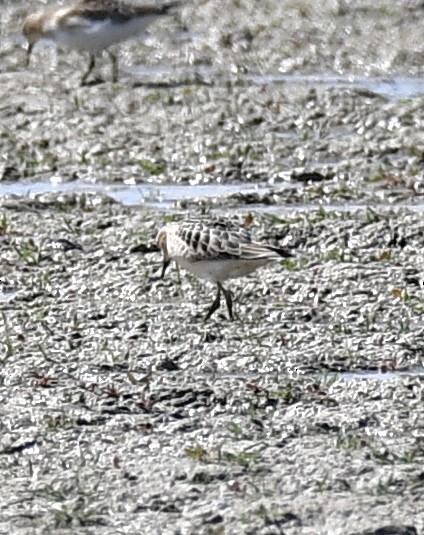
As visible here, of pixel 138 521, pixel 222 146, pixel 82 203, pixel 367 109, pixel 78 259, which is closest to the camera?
pixel 138 521

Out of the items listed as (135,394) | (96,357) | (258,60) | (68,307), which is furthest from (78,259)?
(258,60)

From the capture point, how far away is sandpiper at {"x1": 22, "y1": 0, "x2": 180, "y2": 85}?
54.3 feet

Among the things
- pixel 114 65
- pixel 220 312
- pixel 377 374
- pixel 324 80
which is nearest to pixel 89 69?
pixel 114 65

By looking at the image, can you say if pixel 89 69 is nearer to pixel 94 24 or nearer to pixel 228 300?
pixel 94 24

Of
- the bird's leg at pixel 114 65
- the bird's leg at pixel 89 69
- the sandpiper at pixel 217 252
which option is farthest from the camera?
the bird's leg at pixel 114 65

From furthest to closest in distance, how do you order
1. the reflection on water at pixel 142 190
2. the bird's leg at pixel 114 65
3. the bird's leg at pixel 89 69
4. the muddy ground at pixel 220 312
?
the bird's leg at pixel 114 65 < the bird's leg at pixel 89 69 < the reflection on water at pixel 142 190 < the muddy ground at pixel 220 312

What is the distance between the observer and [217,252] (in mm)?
9219

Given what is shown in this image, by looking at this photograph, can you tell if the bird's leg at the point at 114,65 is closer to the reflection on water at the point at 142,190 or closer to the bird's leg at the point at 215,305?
the reflection on water at the point at 142,190

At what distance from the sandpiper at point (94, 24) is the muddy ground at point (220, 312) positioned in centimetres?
29

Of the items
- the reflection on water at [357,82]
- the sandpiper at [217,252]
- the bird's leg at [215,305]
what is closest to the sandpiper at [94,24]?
the reflection on water at [357,82]

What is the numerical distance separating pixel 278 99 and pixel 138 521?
903cm

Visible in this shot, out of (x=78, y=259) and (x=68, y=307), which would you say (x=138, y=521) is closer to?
(x=68, y=307)

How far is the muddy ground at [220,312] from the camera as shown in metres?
6.82

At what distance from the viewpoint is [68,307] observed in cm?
959
